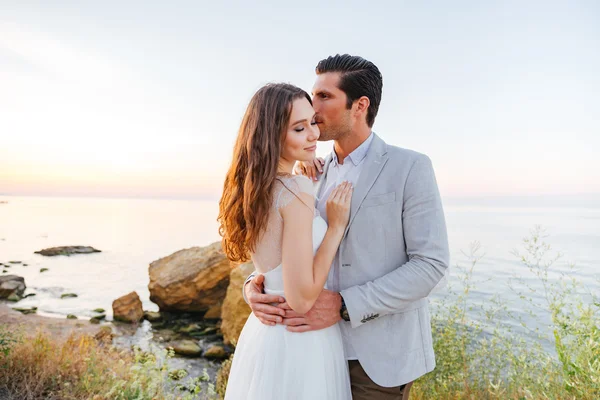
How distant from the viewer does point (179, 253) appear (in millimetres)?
11422

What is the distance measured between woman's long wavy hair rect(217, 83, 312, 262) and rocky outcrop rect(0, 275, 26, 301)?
14962 mm

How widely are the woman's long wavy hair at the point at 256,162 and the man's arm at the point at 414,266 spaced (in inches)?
25.1

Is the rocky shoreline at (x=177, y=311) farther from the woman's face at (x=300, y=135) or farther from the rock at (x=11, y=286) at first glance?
the woman's face at (x=300, y=135)

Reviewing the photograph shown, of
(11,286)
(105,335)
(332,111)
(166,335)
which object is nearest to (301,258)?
(332,111)

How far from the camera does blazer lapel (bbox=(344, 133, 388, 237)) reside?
7.68ft

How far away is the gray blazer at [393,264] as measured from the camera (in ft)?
7.21

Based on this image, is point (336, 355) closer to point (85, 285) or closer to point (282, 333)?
point (282, 333)

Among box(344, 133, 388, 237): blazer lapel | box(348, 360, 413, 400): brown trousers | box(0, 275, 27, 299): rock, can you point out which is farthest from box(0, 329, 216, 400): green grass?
box(0, 275, 27, 299): rock

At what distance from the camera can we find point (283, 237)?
2139 mm

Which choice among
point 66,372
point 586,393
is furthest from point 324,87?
point 66,372

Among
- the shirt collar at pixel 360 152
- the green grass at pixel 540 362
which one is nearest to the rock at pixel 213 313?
the green grass at pixel 540 362

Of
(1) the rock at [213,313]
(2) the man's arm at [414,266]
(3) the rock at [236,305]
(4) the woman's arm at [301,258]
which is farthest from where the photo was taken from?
(1) the rock at [213,313]

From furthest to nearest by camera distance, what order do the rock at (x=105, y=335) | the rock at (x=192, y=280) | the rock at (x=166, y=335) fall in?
the rock at (x=192, y=280) → the rock at (x=166, y=335) → the rock at (x=105, y=335)

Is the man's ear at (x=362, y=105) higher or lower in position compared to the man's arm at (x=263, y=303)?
higher
